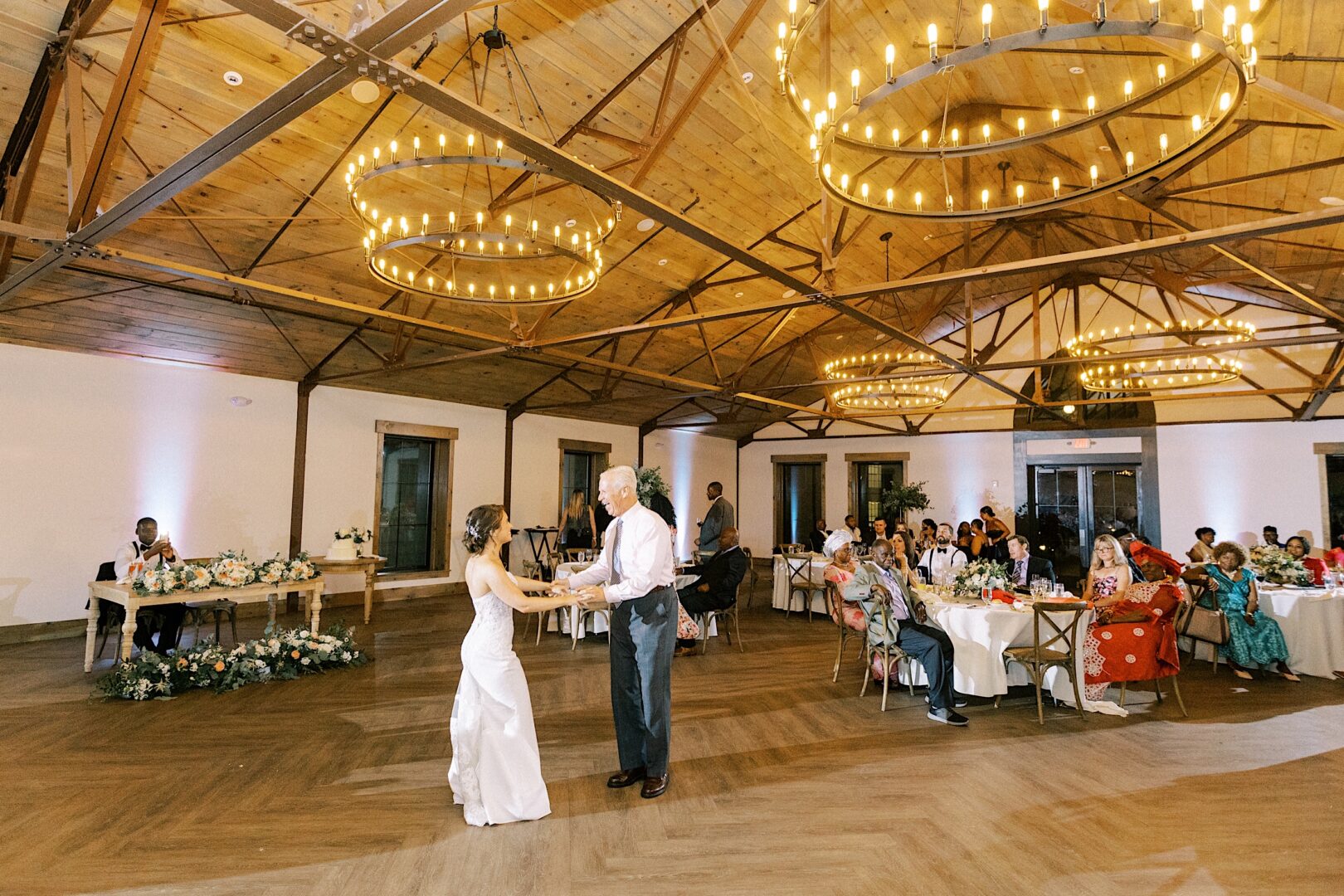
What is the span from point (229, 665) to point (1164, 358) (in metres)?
10.2

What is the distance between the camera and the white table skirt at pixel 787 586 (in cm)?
905

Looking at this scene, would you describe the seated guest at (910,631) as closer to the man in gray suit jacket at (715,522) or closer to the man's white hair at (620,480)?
the man in gray suit jacket at (715,522)

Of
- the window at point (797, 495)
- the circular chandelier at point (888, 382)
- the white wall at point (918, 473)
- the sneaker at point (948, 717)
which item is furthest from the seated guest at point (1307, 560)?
the window at point (797, 495)

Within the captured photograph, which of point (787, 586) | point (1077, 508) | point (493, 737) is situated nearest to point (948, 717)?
point (493, 737)

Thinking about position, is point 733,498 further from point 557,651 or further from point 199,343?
point 199,343

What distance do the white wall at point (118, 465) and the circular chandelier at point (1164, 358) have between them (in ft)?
33.7

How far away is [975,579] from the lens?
217 inches

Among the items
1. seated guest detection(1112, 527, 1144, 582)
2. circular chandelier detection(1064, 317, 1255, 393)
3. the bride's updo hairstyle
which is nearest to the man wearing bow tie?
seated guest detection(1112, 527, 1144, 582)

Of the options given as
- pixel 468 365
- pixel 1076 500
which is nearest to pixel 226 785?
pixel 468 365

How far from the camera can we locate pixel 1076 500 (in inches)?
509

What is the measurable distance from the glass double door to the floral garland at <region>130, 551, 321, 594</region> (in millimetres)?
12201

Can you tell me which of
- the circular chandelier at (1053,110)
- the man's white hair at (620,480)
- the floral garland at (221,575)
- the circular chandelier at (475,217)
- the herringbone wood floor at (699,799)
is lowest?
the herringbone wood floor at (699,799)

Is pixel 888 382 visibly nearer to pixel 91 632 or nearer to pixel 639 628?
pixel 639 628

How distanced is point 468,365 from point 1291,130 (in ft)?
29.7
